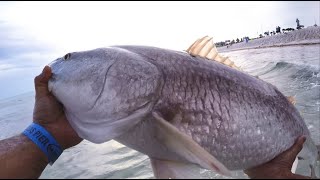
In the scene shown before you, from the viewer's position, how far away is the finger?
122 inches

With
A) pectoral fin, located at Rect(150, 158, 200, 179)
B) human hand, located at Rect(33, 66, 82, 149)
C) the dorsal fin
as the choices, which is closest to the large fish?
pectoral fin, located at Rect(150, 158, 200, 179)

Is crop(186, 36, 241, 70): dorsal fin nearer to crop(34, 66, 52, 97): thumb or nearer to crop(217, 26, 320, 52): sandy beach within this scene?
crop(34, 66, 52, 97): thumb

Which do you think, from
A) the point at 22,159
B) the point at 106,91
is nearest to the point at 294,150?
the point at 106,91

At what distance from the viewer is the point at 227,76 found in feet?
9.93

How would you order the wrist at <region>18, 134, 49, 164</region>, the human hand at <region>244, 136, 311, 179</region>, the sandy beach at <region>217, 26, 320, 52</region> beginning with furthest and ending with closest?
the sandy beach at <region>217, 26, 320, 52</region> < the wrist at <region>18, 134, 49, 164</region> < the human hand at <region>244, 136, 311, 179</region>

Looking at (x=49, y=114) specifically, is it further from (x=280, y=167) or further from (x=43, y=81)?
(x=280, y=167)

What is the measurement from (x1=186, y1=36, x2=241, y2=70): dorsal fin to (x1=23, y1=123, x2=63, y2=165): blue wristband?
5.26 ft

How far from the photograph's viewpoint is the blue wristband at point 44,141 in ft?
10.3

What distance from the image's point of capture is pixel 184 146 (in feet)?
7.26

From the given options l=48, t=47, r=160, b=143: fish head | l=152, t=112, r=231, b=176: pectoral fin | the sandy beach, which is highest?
l=48, t=47, r=160, b=143: fish head

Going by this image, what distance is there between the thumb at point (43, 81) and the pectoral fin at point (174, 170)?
4.03 ft

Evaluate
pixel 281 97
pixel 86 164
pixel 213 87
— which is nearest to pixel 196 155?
pixel 213 87

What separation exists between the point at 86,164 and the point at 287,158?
9.82 ft

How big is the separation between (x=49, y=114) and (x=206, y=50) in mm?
1680
